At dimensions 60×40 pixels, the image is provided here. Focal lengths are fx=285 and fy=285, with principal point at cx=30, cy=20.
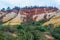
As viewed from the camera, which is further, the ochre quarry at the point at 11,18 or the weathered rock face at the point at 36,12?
the weathered rock face at the point at 36,12

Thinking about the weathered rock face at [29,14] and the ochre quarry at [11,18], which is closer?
the weathered rock face at [29,14]

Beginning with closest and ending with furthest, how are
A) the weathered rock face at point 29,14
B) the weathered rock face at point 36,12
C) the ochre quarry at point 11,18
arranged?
the weathered rock face at point 29,14 → the ochre quarry at point 11,18 → the weathered rock face at point 36,12

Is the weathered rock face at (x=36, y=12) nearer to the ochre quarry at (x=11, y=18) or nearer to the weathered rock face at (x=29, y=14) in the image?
the weathered rock face at (x=29, y=14)

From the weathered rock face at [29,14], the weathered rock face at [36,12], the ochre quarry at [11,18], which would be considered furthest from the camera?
the weathered rock face at [36,12]

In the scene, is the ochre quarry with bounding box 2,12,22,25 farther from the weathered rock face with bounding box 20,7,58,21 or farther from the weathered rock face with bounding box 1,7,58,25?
the weathered rock face with bounding box 20,7,58,21

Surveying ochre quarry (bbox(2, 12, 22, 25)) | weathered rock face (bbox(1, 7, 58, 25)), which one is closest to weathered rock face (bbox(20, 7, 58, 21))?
weathered rock face (bbox(1, 7, 58, 25))

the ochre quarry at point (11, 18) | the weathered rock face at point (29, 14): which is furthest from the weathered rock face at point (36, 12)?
the ochre quarry at point (11, 18)

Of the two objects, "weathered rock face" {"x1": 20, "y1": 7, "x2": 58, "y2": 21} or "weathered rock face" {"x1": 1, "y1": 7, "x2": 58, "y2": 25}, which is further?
"weathered rock face" {"x1": 20, "y1": 7, "x2": 58, "y2": 21}

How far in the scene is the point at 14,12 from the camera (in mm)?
62844

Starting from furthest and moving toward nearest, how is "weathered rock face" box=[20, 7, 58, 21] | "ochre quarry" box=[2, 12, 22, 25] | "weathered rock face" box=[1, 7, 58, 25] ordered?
"weathered rock face" box=[20, 7, 58, 21] → "ochre quarry" box=[2, 12, 22, 25] → "weathered rock face" box=[1, 7, 58, 25]

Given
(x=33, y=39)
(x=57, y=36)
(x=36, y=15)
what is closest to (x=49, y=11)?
(x=36, y=15)

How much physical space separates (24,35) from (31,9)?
120 feet

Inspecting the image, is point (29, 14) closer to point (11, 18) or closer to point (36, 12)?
point (36, 12)

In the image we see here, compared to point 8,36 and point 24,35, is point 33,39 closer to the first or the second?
point 24,35
